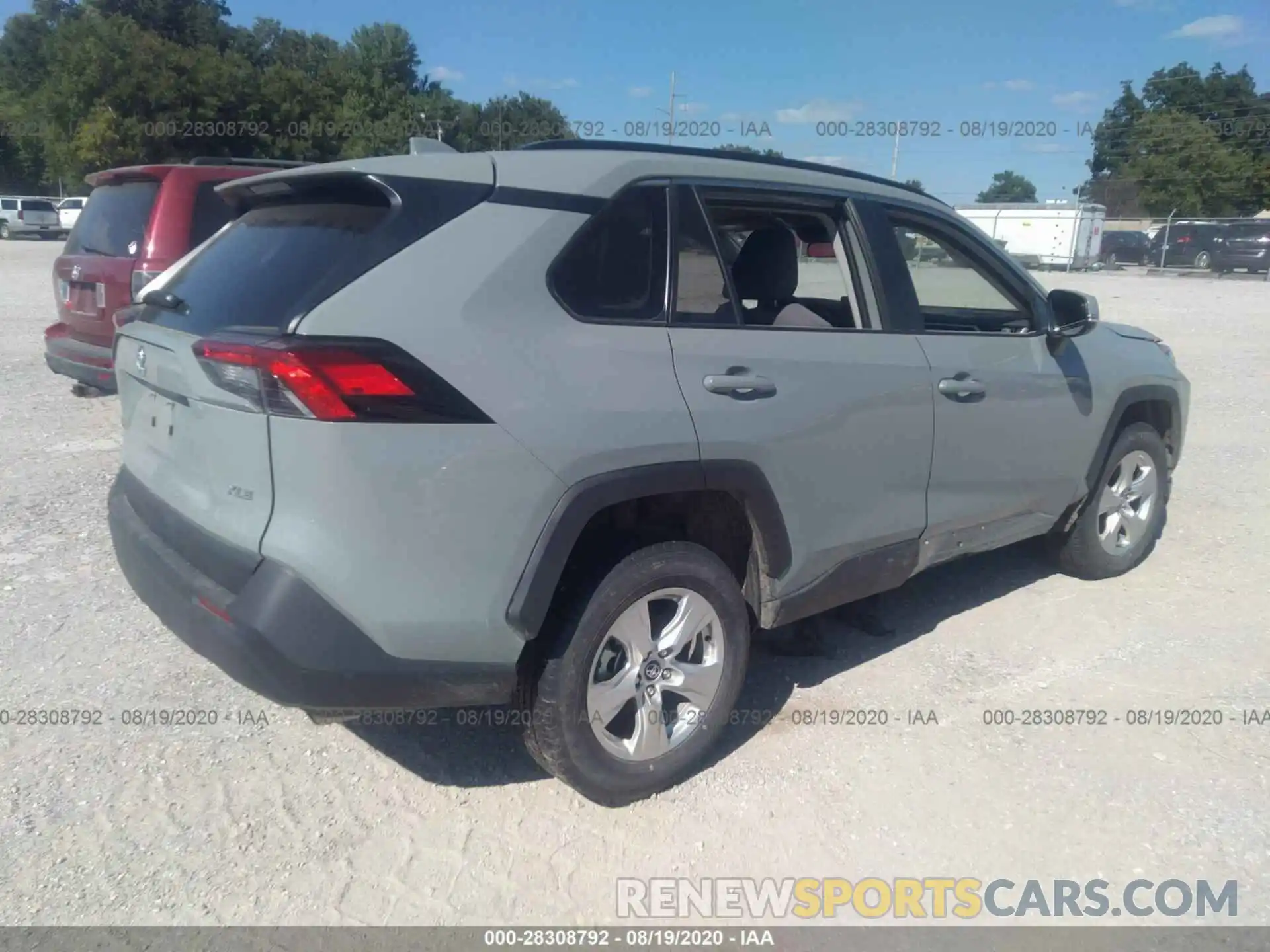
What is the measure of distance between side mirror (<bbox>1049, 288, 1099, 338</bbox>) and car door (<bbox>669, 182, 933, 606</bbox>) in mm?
1044

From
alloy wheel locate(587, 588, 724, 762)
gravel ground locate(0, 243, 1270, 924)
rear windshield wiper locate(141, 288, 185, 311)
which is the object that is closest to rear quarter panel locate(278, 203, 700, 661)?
alloy wheel locate(587, 588, 724, 762)

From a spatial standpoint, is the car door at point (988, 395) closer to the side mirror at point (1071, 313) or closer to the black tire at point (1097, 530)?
the side mirror at point (1071, 313)

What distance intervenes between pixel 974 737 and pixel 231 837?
2516 millimetres

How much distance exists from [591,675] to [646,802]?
1.81ft

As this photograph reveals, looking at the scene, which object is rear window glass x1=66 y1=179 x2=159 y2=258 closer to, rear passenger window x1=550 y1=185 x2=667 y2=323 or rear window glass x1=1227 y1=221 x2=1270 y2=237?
rear passenger window x1=550 y1=185 x2=667 y2=323

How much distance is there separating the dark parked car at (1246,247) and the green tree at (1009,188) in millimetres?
40421

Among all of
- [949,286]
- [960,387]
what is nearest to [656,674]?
[960,387]

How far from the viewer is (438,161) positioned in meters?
2.83

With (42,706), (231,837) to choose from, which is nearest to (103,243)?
(42,706)

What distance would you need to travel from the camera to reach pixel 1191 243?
35.2m

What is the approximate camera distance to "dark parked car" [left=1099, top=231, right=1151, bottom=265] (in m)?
39.1

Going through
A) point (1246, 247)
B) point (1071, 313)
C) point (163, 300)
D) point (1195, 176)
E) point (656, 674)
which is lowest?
point (656, 674)

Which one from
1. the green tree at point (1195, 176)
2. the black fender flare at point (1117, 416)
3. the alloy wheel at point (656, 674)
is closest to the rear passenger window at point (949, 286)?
the black fender flare at point (1117, 416)

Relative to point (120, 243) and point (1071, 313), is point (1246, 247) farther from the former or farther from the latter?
point (120, 243)
